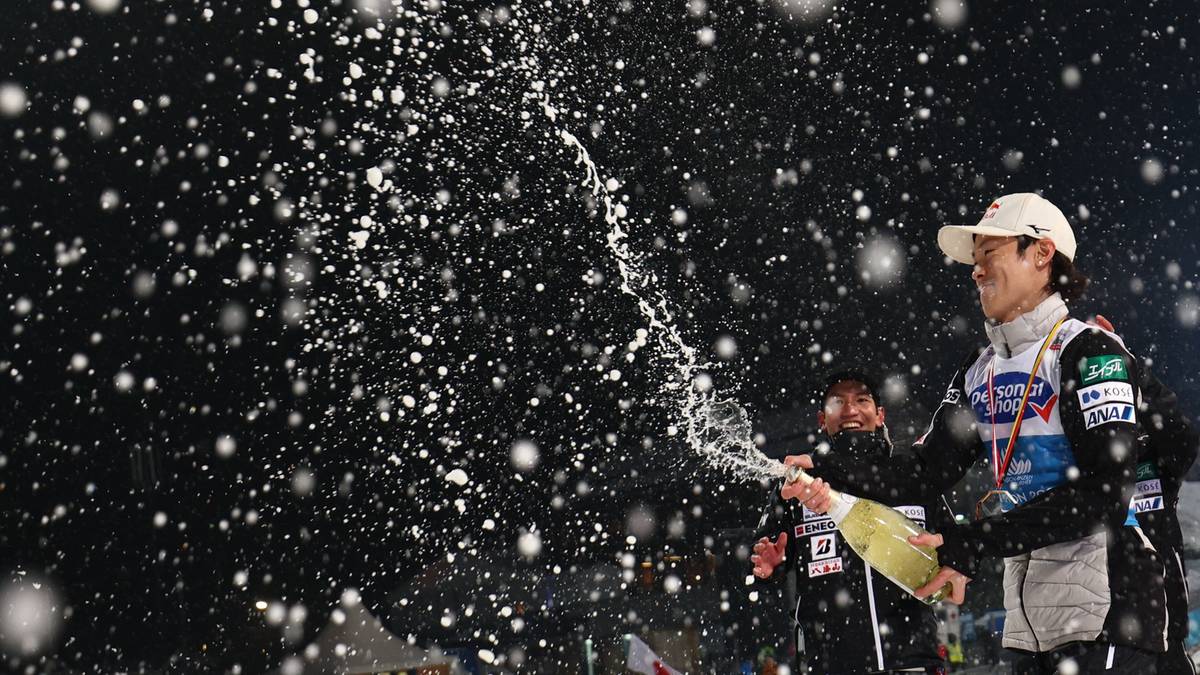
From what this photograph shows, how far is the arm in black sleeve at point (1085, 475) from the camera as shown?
8.09ft

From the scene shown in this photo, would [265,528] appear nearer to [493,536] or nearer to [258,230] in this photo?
[493,536]

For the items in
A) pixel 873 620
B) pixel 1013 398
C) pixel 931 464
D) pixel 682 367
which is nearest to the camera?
pixel 1013 398

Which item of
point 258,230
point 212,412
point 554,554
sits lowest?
point 554,554

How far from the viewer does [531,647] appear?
2384cm

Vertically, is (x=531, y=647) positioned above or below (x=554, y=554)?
below

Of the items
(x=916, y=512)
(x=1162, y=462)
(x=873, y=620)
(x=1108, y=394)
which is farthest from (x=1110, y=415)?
(x=873, y=620)

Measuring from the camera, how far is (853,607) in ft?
14.6

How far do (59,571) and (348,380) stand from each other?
10110 millimetres

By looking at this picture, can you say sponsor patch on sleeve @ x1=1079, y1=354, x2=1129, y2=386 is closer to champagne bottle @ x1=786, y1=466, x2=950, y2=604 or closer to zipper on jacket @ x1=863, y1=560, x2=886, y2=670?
champagne bottle @ x1=786, y1=466, x2=950, y2=604

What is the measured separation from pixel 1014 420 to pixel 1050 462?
0.16 meters

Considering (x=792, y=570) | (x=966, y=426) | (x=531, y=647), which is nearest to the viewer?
(x=966, y=426)

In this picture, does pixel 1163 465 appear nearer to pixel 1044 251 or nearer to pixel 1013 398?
pixel 1013 398

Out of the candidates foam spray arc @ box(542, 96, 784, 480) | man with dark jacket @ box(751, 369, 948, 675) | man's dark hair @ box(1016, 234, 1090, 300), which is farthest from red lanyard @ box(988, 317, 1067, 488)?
man with dark jacket @ box(751, 369, 948, 675)

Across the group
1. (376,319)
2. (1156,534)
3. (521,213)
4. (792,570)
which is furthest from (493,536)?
(1156,534)
